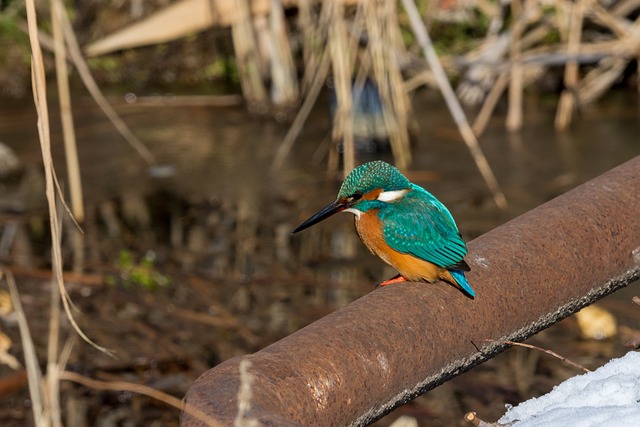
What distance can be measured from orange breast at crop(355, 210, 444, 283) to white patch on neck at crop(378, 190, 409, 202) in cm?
4

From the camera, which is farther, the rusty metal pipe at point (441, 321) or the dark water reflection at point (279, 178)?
the dark water reflection at point (279, 178)

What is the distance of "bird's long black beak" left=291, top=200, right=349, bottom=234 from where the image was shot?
8.09 ft

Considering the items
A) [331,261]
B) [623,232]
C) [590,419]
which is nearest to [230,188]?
[331,261]

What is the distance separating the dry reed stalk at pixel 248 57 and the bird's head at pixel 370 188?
158 inches

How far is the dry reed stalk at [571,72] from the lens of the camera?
20.6 ft

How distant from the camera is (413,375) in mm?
1714

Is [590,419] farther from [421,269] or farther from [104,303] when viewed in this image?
[104,303]

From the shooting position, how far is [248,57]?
6.96 meters

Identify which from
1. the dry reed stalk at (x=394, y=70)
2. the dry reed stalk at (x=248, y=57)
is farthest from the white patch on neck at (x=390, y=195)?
the dry reed stalk at (x=248, y=57)

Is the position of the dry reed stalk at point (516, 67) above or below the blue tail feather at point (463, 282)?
below

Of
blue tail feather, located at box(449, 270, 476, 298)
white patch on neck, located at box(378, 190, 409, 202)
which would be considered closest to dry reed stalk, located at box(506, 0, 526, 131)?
white patch on neck, located at box(378, 190, 409, 202)

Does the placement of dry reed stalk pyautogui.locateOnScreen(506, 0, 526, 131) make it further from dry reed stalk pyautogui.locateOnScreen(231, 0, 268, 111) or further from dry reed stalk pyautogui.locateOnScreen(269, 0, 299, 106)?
dry reed stalk pyautogui.locateOnScreen(231, 0, 268, 111)

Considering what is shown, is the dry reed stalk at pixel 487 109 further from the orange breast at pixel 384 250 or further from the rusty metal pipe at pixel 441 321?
the rusty metal pipe at pixel 441 321

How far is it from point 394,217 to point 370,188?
10cm
